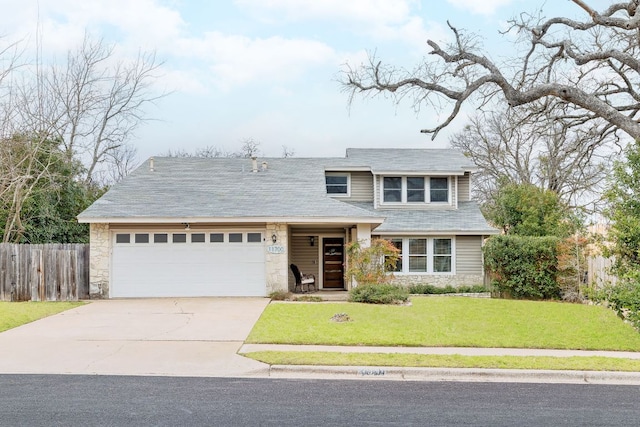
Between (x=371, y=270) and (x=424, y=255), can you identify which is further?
(x=424, y=255)

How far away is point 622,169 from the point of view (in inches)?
486

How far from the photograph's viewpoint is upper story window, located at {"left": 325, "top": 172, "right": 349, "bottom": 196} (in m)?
25.6

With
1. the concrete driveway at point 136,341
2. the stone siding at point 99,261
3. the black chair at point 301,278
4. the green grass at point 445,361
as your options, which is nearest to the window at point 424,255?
the black chair at point 301,278

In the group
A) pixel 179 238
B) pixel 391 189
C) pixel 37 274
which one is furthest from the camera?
pixel 391 189

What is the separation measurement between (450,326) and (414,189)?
42.8 feet

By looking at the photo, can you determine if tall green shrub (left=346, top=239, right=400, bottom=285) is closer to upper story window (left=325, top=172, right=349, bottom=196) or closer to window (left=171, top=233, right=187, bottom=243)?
window (left=171, top=233, right=187, bottom=243)

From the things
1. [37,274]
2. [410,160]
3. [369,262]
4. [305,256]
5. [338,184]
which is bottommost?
[37,274]

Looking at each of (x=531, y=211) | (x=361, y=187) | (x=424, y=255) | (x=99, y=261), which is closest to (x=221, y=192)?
(x=99, y=261)

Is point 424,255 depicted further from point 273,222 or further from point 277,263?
point 273,222

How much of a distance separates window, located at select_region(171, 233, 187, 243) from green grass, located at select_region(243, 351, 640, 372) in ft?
32.7

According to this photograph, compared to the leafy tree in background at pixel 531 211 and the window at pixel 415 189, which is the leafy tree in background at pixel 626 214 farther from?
the leafy tree in background at pixel 531 211

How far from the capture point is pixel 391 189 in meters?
25.3

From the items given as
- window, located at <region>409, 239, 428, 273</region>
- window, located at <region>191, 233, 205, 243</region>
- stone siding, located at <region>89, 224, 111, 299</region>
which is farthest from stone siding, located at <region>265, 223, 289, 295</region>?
window, located at <region>409, 239, 428, 273</region>

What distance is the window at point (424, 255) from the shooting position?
23.8 m
